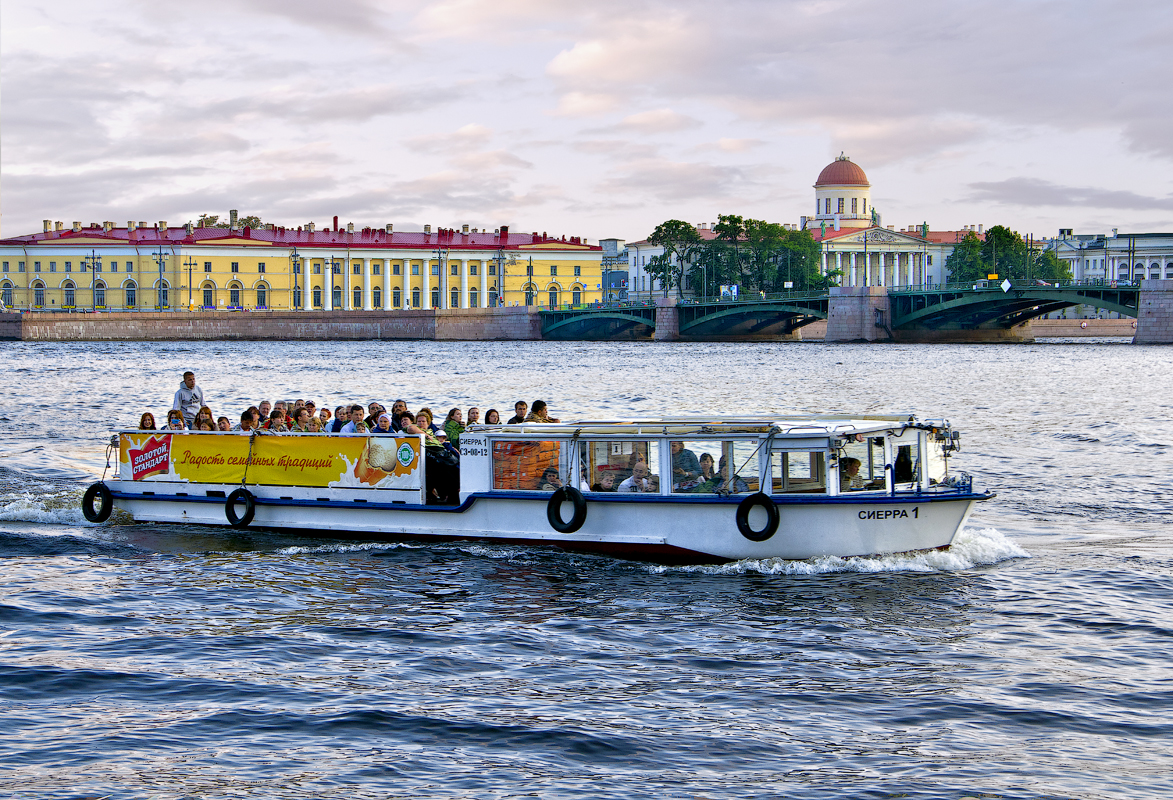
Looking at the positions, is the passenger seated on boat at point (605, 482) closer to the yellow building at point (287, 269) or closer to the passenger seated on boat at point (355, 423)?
the passenger seated on boat at point (355, 423)

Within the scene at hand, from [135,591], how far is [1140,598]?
7873 millimetres

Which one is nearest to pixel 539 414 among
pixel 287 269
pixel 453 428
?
pixel 453 428

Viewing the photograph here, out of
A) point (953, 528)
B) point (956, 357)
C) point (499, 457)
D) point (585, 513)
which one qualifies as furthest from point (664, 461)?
point (956, 357)

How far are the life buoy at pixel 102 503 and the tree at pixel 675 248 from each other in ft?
272

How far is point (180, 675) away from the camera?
8.20 m

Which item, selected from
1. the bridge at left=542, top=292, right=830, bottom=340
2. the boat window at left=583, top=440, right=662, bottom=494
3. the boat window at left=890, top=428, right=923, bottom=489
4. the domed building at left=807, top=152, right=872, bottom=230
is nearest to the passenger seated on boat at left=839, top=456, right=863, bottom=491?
the boat window at left=890, top=428, right=923, bottom=489

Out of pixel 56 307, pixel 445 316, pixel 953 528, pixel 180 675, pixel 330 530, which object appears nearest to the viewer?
pixel 180 675

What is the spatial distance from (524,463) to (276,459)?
2814 millimetres

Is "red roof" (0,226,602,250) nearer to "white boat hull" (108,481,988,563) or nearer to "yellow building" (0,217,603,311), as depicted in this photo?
"yellow building" (0,217,603,311)

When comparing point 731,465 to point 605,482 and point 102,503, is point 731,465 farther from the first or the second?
point 102,503

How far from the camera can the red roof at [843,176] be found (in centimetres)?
12456

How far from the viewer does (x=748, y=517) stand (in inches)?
424

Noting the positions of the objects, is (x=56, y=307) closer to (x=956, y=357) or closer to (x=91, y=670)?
(x=956, y=357)

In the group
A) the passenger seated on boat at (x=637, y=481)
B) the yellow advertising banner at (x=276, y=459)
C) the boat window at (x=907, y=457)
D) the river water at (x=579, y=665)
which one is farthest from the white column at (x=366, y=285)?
the boat window at (x=907, y=457)
